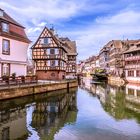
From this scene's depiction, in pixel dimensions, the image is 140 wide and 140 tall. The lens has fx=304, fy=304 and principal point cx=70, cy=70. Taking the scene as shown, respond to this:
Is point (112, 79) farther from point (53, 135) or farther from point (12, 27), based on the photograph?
point (53, 135)

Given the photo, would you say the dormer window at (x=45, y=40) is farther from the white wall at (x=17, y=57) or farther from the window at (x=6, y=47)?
the window at (x=6, y=47)

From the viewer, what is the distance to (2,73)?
3494cm

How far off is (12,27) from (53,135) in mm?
23623

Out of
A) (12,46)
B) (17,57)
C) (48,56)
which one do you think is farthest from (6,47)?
(48,56)

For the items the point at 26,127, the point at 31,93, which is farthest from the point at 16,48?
the point at 26,127

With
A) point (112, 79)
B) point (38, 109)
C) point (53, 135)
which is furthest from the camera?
point (112, 79)

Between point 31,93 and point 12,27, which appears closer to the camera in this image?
point 31,93

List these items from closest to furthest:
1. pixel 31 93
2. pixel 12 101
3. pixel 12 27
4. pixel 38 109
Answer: pixel 38 109 → pixel 12 101 → pixel 31 93 → pixel 12 27

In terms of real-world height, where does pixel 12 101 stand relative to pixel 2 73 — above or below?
below

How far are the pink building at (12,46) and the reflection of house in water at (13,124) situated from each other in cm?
1158

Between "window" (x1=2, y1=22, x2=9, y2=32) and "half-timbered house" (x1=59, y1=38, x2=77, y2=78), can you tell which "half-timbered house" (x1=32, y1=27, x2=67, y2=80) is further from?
"half-timbered house" (x1=59, y1=38, x2=77, y2=78)

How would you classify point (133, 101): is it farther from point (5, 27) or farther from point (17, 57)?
point (5, 27)

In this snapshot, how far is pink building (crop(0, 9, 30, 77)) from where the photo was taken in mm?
34669

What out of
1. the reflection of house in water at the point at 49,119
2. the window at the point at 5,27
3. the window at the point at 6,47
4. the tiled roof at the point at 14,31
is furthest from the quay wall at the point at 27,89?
the window at the point at 5,27
